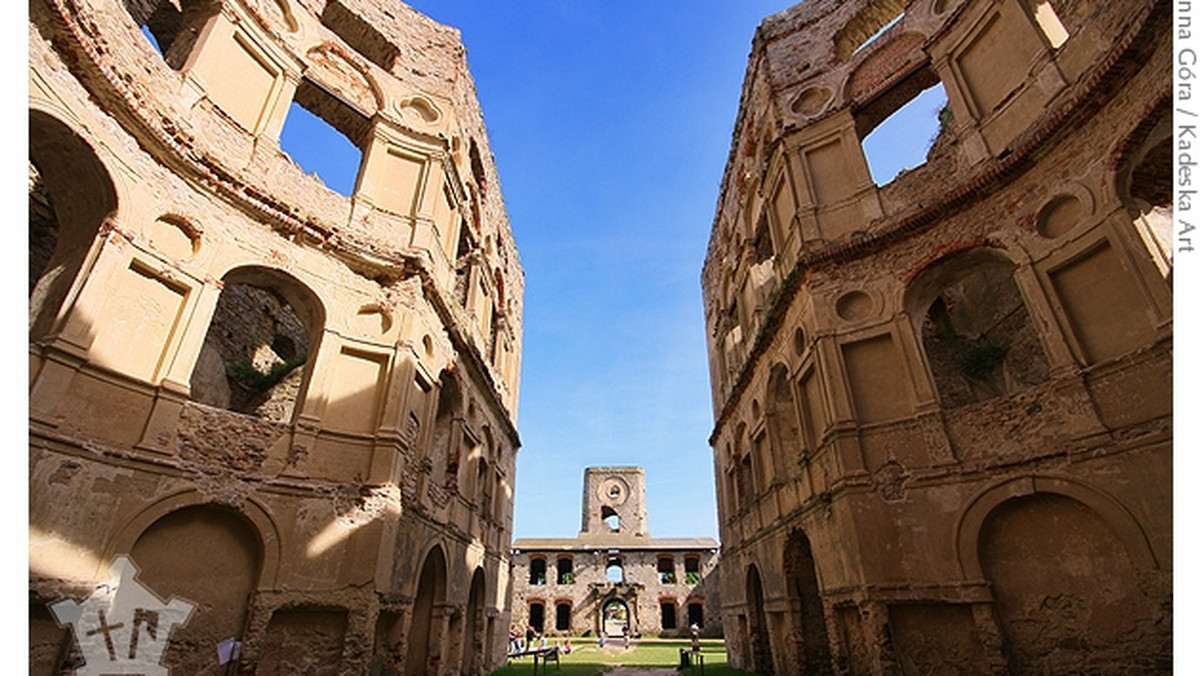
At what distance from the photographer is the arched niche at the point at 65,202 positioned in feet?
24.2

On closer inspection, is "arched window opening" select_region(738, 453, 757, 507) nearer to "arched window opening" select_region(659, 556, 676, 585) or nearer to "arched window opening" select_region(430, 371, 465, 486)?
"arched window opening" select_region(430, 371, 465, 486)

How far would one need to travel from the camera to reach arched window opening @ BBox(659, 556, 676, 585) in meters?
36.2

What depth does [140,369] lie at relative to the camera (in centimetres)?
804

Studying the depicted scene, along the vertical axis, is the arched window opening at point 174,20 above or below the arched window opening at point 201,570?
above

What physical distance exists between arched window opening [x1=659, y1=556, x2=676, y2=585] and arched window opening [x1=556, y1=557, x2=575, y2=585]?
19.1ft

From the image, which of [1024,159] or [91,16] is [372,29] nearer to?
[91,16]

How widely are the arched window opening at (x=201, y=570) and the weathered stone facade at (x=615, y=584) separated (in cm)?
2876

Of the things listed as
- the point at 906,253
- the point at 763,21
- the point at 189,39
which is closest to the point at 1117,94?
the point at 906,253

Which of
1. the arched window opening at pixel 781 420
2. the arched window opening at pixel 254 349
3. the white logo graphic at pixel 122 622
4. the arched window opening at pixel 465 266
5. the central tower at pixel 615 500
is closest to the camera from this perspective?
the white logo graphic at pixel 122 622

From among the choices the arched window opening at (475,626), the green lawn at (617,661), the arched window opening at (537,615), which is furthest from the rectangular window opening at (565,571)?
the arched window opening at (475,626)

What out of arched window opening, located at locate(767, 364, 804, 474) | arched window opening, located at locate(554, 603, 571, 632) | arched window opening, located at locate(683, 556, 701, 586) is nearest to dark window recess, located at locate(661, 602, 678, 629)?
arched window opening, located at locate(683, 556, 701, 586)

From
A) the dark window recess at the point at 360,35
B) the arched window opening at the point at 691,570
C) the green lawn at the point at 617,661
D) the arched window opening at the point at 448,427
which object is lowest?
the green lawn at the point at 617,661

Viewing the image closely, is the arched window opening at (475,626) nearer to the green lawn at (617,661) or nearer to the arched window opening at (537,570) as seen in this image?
the green lawn at (617,661)

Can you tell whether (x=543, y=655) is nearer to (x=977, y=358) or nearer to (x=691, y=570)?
(x=977, y=358)
